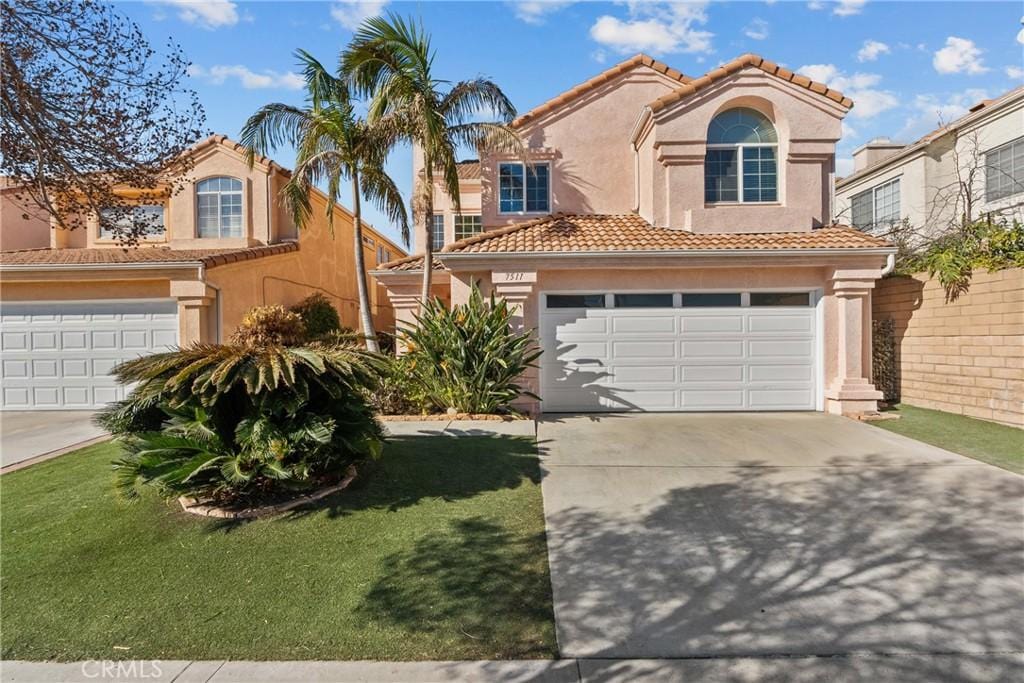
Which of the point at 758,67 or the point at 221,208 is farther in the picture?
the point at 221,208

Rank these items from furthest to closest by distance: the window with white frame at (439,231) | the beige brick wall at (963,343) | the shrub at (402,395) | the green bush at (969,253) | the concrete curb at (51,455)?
the window with white frame at (439,231) → the shrub at (402,395) → the green bush at (969,253) → the beige brick wall at (963,343) → the concrete curb at (51,455)

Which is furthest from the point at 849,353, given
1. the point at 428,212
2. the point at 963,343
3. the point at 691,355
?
the point at 428,212

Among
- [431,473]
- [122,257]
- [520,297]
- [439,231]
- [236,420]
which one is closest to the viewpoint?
Result: [236,420]

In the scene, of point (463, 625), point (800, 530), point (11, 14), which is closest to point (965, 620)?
point (800, 530)

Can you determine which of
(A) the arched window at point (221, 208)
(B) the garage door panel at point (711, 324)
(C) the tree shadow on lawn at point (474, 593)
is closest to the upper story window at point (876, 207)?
(B) the garage door panel at point (711, 324)

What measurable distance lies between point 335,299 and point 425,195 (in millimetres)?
9316

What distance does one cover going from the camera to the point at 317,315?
15.6m

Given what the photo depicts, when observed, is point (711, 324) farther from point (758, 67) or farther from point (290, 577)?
point (290, 577)

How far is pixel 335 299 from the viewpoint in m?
18.8

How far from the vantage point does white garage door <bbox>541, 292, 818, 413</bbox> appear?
995 centimetres

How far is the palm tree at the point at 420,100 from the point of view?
10.2 metres

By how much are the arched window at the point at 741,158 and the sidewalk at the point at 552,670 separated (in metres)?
9.47

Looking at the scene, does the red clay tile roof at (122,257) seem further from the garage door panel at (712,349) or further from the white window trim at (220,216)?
the garage door panel at (712,349)

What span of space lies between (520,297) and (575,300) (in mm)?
1136
